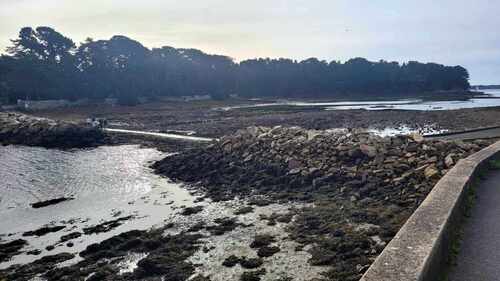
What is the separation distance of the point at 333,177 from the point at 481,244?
10857mm

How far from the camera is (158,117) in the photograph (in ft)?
206

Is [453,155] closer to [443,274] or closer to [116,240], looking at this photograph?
[443,274]

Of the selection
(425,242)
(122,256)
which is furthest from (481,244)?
(122,256)

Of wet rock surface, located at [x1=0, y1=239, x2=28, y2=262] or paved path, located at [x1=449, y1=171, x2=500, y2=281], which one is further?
wet rock surface, located at [x1=0, y1=239, x2=28, y2=262]

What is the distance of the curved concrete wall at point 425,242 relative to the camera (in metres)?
5.56

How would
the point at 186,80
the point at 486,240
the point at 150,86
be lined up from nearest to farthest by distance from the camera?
the point at 486,240 → the point at 150,86 → the point at 186,80

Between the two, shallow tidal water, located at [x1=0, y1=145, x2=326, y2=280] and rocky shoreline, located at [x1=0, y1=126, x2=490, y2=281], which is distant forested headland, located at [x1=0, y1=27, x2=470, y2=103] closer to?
shallow tidal water, located at [x1=0, y1=145, x2=326, y2=280]

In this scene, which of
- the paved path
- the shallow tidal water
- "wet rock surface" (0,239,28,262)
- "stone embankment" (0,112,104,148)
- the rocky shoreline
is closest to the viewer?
the paved path

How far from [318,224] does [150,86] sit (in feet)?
292

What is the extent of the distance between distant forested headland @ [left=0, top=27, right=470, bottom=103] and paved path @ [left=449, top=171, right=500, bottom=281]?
8122 cm

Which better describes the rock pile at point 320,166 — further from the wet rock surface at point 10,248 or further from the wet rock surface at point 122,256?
the wet rock surface at point 10,248

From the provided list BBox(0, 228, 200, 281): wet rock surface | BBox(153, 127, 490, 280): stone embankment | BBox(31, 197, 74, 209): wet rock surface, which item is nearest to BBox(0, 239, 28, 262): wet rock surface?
BBox(0, 228, 200, 281): wet rock surface

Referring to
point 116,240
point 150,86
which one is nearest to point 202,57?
point 150,86

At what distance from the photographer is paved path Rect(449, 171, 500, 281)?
6.38 metres
